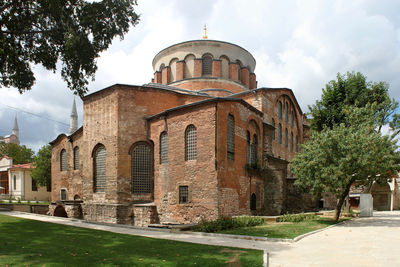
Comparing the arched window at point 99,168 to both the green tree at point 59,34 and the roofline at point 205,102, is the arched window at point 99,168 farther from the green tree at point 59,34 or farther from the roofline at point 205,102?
the green tree at point 59,34

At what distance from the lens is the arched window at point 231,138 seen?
18.1 metres

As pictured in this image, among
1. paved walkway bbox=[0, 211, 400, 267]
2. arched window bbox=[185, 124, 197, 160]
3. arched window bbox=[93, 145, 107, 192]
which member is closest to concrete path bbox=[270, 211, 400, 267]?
paved walkway bbox=[0, 211, 400, 267]

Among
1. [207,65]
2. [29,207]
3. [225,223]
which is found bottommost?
[29,207]

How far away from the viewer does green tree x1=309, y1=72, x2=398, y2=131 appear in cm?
2297

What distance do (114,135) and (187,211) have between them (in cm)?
751

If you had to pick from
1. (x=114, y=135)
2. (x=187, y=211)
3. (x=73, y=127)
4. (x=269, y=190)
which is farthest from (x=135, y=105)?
(x=73, y=127)

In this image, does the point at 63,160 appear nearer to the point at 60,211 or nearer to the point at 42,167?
the point at 60,211

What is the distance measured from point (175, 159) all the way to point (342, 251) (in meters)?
11.7

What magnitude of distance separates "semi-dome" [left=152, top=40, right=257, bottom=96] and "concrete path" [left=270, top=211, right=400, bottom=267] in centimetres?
1865

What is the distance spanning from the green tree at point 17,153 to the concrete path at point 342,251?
56353 mm

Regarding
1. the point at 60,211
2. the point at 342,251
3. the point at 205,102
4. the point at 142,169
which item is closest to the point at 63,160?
the point at 60,211

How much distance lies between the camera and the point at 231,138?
18453 millimetres

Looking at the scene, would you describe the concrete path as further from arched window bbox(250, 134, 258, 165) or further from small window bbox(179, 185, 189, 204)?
arched window bbox(250, 134, 258, 165)

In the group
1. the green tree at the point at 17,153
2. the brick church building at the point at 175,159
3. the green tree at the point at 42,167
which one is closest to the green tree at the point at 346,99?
the brick church building at the point at 175,159
